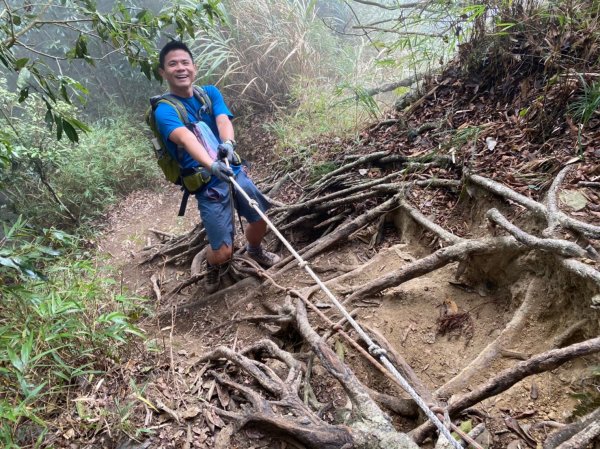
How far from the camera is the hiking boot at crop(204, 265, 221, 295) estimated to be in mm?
3803

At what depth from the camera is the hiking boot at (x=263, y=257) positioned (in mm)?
3821

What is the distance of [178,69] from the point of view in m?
3.14

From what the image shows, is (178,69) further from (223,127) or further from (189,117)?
(223,127)

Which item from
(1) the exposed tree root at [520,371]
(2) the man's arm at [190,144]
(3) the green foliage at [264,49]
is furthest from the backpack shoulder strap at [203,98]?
(3) the green foliage at [264,49]

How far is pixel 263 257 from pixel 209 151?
1168 mm

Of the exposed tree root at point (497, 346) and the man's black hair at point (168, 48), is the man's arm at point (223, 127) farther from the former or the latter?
the exposed tree root at point (497, 346)

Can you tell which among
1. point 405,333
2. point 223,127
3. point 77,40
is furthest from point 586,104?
point 77,40

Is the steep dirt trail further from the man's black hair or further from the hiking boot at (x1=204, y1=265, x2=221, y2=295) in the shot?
the man's black hair

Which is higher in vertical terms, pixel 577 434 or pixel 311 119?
pixel 311 119

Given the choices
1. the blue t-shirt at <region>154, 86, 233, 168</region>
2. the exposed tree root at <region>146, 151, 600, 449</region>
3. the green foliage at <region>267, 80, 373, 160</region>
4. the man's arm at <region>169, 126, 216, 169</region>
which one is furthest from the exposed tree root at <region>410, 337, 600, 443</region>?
the green foliage at <region>267, 80, 373, 160</region>

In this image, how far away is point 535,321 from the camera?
195 centimetres

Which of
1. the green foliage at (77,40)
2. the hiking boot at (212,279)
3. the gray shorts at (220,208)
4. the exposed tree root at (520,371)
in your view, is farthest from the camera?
the hiking boot at (212,279)

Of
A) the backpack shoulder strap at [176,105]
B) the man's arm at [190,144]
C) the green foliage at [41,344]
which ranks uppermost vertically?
the backpack shoulder strap at [176,105]

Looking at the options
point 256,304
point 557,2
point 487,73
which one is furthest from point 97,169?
point 557,2
